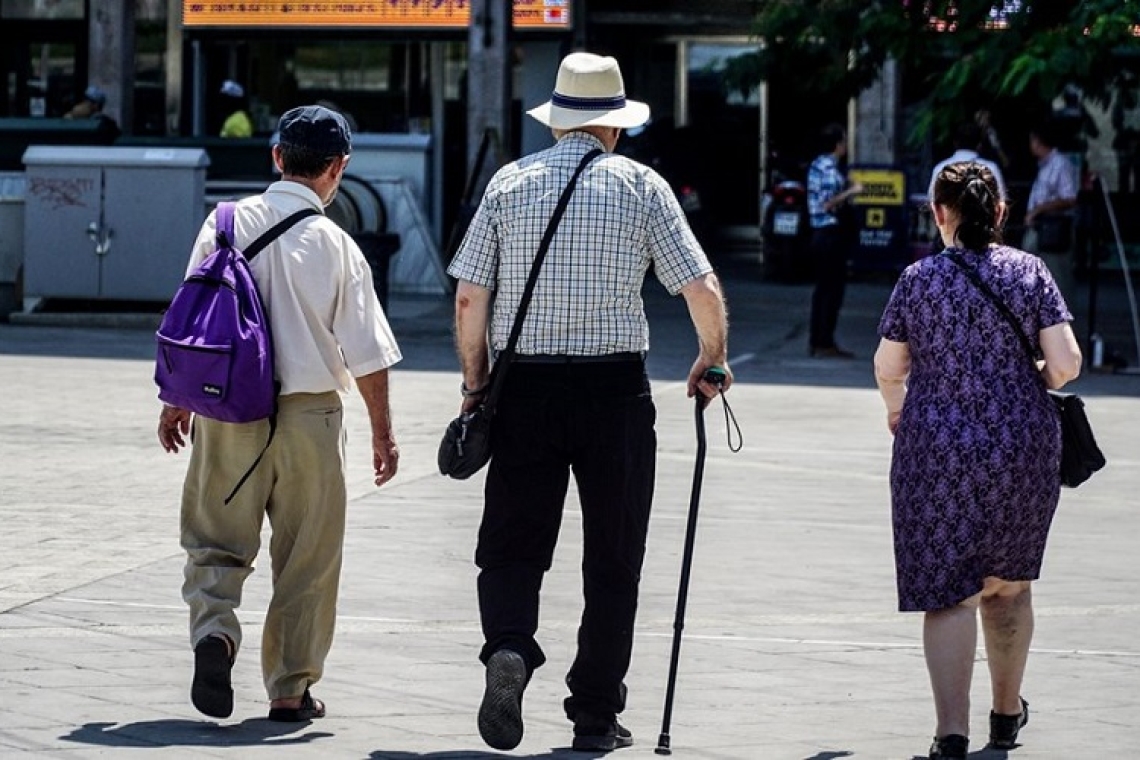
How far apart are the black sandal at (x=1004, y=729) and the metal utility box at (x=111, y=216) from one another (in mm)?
13258

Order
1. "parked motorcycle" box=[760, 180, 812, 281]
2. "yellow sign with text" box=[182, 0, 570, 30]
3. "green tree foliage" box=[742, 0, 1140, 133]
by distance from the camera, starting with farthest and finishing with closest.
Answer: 1. "yellow sign with text" box=[182, 0, 570, 30]
2. "parked motorcycle" box=[760, 180, 812, 281]
3. "green tree foliage" box=[742, 0, 1140, 133]

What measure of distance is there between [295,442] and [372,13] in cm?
2117

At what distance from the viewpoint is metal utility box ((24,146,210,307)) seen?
18.7 meters

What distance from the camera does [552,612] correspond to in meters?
7.93

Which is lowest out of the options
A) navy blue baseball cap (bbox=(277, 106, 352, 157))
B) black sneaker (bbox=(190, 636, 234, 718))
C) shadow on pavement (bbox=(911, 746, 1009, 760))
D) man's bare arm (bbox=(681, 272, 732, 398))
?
shadow on pavement (bbox=(911, 746, 1009, 760))

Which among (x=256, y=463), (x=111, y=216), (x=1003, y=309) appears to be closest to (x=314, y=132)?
(x=256, y=463)

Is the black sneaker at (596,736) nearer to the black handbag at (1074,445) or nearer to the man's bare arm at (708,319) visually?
the man's bare arm at (708,319)

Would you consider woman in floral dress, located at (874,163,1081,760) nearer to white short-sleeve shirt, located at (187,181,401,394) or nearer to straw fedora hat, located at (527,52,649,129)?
straw fedora hat, located at (527,52,649,129)

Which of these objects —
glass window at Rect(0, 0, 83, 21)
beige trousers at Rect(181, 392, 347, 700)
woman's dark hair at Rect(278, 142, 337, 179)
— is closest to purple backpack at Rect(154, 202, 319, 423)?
beige trousers at Rect(181, 392, 347, 700)

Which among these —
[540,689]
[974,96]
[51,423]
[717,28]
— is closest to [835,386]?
[974,96]

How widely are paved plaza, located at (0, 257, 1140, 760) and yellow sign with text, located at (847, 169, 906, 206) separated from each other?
35.1 ft

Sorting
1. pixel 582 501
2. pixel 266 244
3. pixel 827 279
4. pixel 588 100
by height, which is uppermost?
pixel 588 100

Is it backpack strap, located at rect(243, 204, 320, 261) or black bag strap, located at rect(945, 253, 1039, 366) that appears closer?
black bag strap, located at rect(945, 253, 1039, 366)

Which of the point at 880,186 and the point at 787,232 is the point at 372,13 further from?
the point at 880,186
